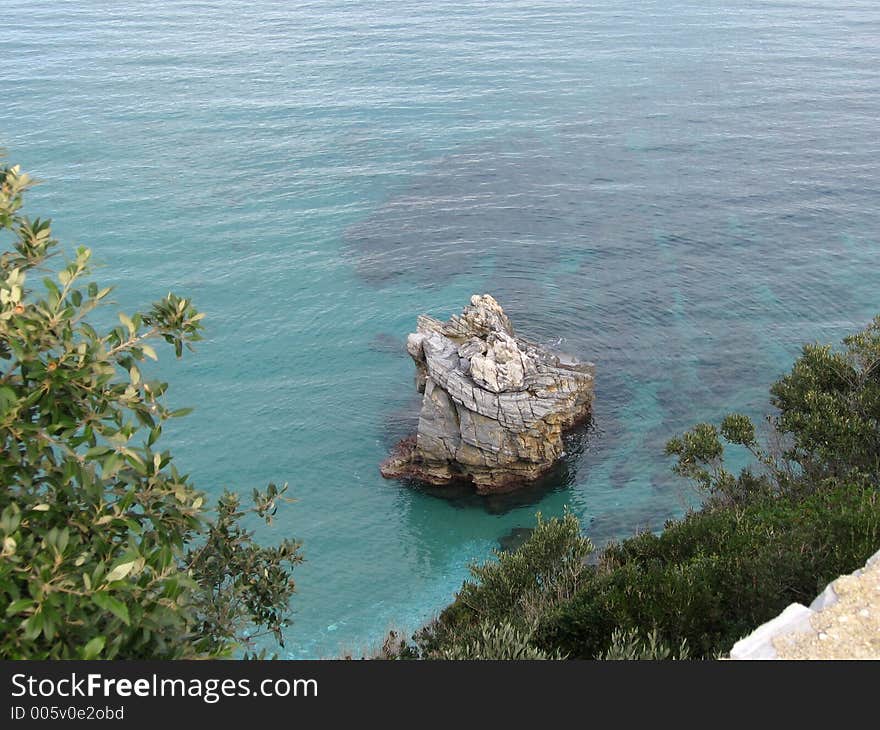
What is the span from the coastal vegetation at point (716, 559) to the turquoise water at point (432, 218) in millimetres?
9240

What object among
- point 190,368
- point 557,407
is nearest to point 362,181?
point 190,368

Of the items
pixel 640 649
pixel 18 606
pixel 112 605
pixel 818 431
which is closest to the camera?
pixel 18 606

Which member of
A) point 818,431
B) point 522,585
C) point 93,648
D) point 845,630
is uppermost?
point 93,648

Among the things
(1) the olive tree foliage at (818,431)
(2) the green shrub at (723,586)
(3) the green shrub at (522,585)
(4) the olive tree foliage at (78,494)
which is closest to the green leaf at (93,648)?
(4) the olive tree foliage at (78,494)

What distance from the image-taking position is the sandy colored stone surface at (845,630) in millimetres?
12875

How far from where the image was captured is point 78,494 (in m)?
12.6

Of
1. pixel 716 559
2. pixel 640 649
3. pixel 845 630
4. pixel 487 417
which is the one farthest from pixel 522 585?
pixel 487 417

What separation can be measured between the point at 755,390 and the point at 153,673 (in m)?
42.3

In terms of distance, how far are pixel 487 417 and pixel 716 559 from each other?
20.2m

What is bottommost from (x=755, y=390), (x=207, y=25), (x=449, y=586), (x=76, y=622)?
(x=449, y=586)

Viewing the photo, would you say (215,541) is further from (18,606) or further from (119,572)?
(18,606)

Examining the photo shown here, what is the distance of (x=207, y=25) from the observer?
11356 cm

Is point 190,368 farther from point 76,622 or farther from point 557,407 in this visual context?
point 76,622

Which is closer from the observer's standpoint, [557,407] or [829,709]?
[829,709]
